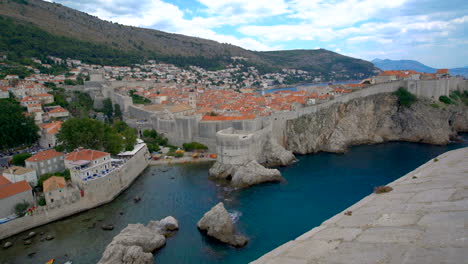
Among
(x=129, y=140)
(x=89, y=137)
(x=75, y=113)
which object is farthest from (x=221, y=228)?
(x=75, y=113)

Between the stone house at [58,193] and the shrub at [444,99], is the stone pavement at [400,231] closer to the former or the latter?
the stone house at [58,193]

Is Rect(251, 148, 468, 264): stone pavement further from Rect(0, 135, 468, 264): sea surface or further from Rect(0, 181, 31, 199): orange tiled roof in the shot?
Rect(0, 181, 31, 199): orange tiled roof

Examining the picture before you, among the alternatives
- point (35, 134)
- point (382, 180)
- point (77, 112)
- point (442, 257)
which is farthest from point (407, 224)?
point (77, 112)

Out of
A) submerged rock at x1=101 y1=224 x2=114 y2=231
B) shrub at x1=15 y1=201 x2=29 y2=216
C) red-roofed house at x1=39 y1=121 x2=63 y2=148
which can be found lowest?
submerged rock at x1=101 y1=224 x2=114 y2=231

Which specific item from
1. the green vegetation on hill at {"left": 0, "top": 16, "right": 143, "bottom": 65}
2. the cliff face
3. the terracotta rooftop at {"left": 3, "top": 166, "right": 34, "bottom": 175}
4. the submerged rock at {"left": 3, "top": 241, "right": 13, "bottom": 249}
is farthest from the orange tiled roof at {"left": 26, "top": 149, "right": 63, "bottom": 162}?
the green vegetation on hill at {"left": 0, "top": 16, "right": 143, "bottom": 65}

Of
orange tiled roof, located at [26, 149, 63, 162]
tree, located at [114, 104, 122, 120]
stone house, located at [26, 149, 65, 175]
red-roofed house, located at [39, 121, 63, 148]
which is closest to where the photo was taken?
stone house, located at [26, 149, 65, 175]

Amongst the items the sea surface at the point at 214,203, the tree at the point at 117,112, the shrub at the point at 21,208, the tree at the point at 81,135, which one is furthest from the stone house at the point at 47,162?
the tree at the point at 117,112
